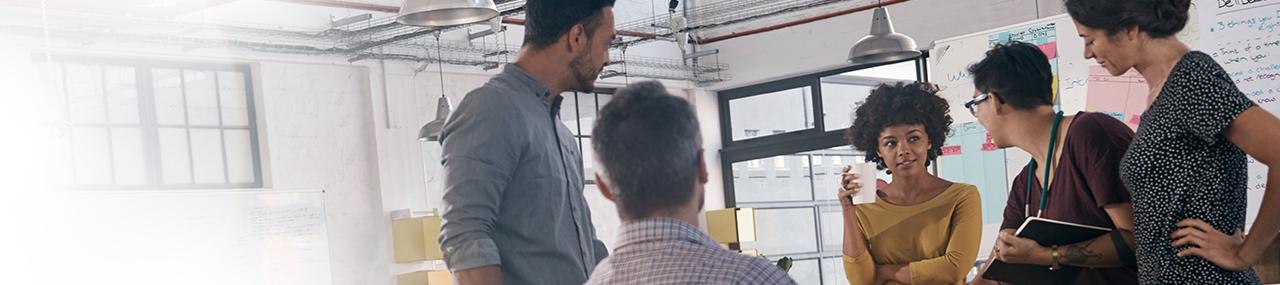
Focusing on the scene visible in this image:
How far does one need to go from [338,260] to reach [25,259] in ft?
6.60

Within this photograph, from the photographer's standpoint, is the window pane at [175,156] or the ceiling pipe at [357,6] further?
the ceiling pipe at [357,6]

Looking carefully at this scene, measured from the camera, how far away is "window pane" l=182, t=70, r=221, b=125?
7824mm

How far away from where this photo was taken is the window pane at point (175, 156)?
7.65 meters

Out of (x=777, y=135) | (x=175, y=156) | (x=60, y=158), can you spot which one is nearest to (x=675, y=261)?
(x=60, y=158)

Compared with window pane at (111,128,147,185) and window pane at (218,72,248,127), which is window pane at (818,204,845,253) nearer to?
window pane at (218,72,248,127)

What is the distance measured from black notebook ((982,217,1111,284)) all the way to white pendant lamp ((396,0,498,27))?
9.32 ft

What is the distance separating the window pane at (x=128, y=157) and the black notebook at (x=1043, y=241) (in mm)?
6225

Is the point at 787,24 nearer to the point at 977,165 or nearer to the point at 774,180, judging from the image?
the point at 774,180

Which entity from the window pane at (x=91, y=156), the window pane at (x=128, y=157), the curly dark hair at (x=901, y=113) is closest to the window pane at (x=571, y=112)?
the window pane at (x=128, y=157)

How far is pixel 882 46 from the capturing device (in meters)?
5.88

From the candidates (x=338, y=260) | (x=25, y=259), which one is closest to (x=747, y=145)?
(x=338, y=260)

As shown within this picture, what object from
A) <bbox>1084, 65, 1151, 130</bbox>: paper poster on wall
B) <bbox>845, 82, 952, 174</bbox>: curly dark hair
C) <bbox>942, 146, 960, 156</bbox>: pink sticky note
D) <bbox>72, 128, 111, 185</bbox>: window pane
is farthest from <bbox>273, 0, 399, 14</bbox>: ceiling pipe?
<bbox>845, 82, 952, 174</bbox>: curly dark hair

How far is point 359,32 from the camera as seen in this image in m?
7.90

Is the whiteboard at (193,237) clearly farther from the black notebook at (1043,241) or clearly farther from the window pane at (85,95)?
the black notebook at (1043,241)
